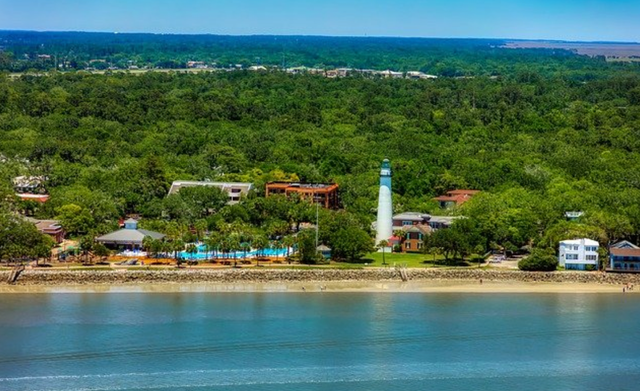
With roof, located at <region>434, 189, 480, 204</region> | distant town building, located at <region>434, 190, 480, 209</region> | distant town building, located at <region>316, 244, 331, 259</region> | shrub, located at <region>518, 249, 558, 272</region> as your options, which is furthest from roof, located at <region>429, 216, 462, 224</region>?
distant town building, located at <region>316, 244, 331, 259</region>

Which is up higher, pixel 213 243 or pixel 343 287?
pixel 213 243

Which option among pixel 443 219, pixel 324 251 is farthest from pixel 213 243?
pixel 443 219

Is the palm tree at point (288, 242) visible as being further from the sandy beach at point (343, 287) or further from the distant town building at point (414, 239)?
the distant town building at point (414, 239)

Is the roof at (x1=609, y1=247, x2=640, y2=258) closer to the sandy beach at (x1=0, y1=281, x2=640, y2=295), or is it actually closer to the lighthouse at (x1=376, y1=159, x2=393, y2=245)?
the sandy beach at (x1=0, y1=281, x2=640, y2=295)

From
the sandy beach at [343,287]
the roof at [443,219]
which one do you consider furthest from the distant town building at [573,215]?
the sandy beach at [343,287]

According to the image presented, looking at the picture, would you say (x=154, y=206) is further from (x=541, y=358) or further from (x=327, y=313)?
(x=541, y=358)

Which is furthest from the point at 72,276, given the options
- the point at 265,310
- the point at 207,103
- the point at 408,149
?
the point at 207,103

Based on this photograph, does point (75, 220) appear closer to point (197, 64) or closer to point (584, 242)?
point (584, 242)
